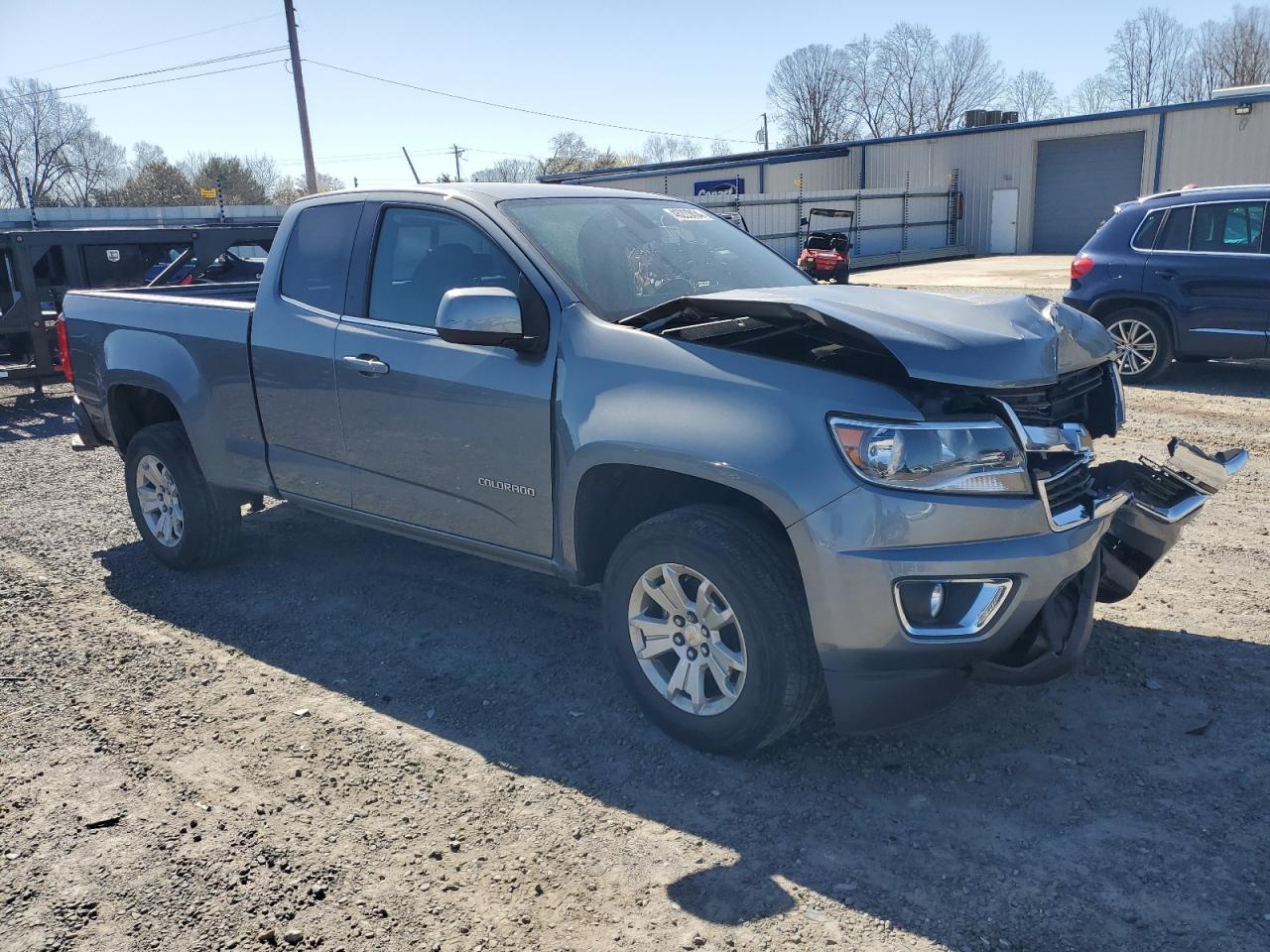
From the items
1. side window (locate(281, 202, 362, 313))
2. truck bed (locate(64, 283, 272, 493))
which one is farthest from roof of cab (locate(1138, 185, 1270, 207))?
truck bed (locate(64, 283, 272, 493))

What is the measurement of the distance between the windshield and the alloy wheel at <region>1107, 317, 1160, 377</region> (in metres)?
6.54

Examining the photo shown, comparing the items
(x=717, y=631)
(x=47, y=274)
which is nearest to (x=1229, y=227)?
(x=717, y=631)

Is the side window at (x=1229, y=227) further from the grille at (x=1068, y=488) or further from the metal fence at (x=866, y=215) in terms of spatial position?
the metal fence at (x=866, y=215)

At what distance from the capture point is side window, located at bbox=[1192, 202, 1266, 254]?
9234 millimetres

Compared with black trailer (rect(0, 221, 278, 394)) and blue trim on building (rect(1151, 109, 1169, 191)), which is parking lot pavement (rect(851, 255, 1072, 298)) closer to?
blue trim on building (rect(1151, 109, 1169, 191))

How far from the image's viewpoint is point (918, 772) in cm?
344

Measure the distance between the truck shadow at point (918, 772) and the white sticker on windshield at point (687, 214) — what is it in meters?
1.86

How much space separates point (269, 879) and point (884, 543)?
79.7 inches

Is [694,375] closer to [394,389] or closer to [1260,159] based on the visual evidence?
[394,389]

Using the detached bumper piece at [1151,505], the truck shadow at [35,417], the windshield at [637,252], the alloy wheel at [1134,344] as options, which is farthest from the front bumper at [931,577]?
the truck shadow at [35,417]

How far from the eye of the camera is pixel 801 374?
3.22 meters

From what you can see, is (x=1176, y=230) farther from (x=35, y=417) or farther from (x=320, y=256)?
(x=35, y=417)

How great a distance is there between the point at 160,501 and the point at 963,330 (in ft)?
14.6

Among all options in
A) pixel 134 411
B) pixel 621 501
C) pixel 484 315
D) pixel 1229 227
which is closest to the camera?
pixel 484 315
